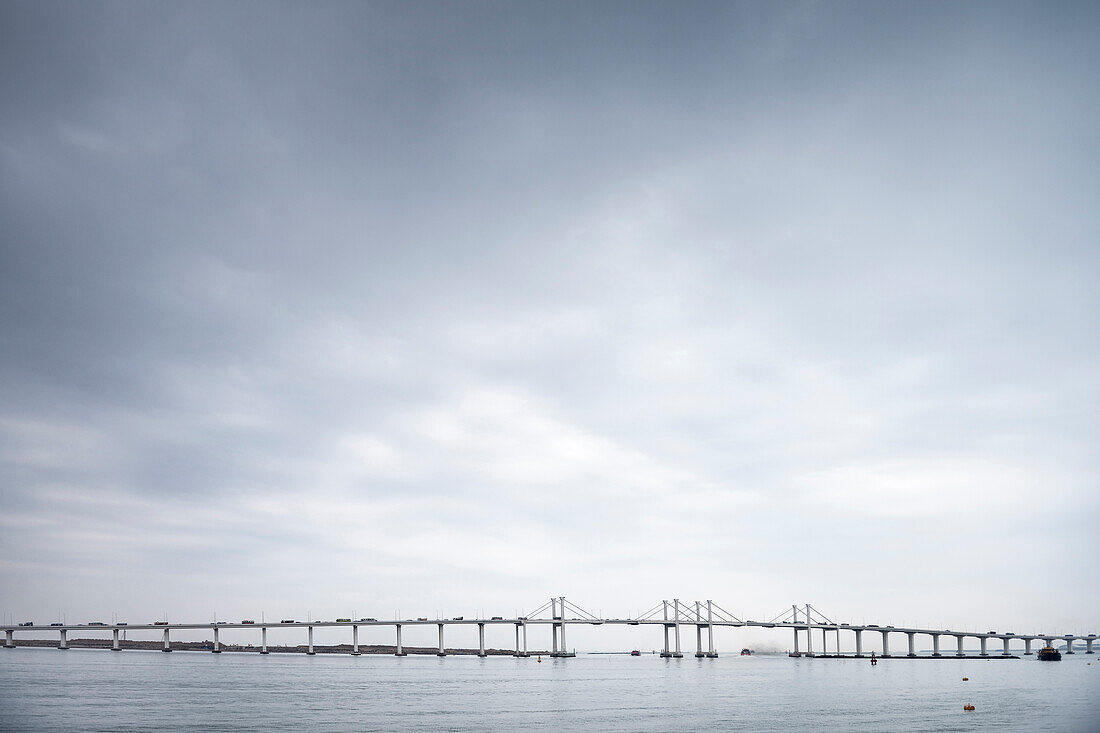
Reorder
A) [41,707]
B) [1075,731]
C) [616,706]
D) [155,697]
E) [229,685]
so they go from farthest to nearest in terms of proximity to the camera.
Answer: [229,685]
[155,697]
[616,706]
[41,707]
[1075,731]

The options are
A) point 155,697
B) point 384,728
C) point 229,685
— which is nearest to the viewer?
point 384,728

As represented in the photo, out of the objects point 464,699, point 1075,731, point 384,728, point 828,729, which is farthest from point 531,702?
point 1075,731

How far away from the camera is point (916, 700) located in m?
86.1

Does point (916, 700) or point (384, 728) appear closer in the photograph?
point (384, 728)

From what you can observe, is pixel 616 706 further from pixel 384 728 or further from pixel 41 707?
pixel 41 707

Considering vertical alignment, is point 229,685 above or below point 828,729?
below

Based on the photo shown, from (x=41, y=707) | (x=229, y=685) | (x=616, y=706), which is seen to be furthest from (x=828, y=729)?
(x=229, y=685)

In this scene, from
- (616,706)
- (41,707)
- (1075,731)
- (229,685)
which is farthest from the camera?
(229,685)

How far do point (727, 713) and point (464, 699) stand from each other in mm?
27882

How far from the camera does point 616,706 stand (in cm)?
7694

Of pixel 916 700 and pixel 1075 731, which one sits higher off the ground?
pixel 1075 731

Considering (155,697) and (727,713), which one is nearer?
(727,713)

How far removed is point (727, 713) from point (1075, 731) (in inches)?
1003

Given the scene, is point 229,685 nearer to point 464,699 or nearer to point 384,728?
point 464,699
